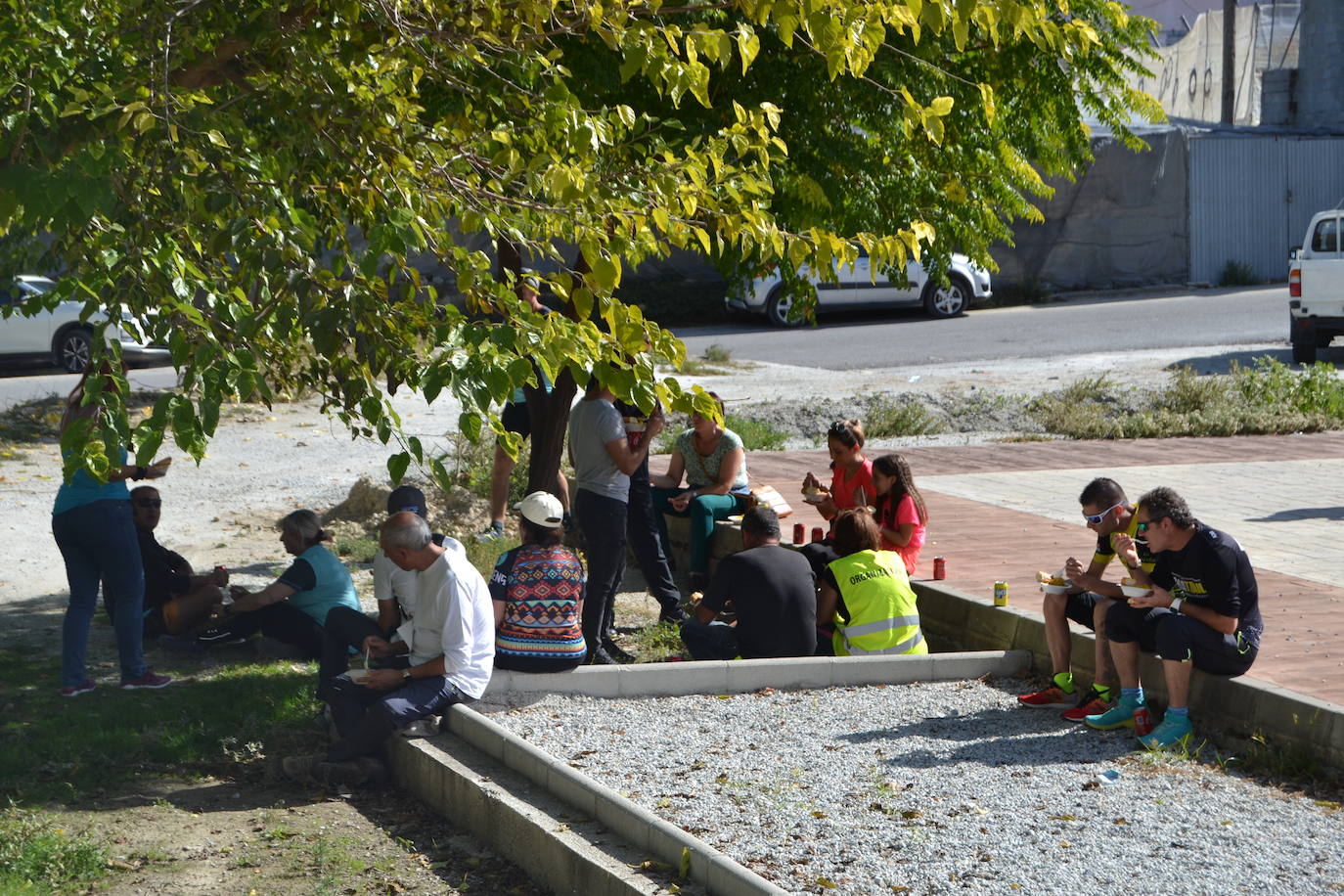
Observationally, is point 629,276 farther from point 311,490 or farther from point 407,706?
point 407,706

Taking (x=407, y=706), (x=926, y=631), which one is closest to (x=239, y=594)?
(x=407, y=706)

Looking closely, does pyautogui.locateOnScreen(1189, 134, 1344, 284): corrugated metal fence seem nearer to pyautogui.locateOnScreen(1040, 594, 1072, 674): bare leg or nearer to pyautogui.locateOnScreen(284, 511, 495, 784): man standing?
pyautogui.locateOnScreen(1040, 594, 1072, 674): bare leg

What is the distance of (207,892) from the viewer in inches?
216

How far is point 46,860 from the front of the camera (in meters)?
5.63

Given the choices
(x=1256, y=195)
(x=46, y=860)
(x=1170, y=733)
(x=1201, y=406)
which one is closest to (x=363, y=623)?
(x=46, y=860)

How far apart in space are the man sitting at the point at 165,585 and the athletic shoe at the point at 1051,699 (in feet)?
14.7

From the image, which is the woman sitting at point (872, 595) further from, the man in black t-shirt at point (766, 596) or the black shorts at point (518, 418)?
the black shorts at point (518, 418)

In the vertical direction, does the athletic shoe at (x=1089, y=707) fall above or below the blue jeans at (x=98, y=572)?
below

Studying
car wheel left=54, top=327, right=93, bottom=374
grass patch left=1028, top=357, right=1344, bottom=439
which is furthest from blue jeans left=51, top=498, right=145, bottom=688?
car wheel left=54, top=327, right=93, bottom=374

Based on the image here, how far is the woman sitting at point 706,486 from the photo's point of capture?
984cm

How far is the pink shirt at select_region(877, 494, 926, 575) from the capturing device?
8461 mm

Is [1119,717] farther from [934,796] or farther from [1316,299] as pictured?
[1316,299]

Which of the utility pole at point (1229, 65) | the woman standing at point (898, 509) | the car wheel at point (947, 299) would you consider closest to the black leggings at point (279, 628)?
the woman standing at point (898, 509)

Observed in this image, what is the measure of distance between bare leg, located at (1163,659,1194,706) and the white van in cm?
1420
